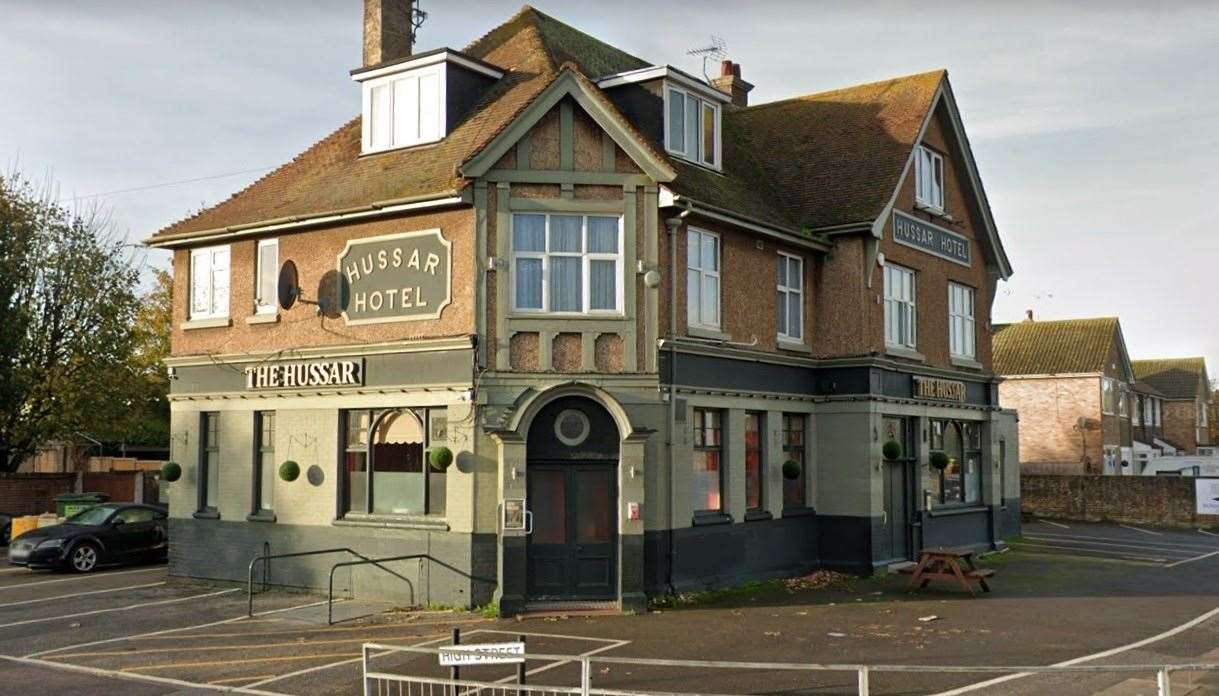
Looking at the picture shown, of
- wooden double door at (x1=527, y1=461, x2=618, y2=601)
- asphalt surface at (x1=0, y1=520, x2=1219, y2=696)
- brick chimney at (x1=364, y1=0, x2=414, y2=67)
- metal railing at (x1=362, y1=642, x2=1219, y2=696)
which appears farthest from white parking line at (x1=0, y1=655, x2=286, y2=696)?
brick chimney at (x1=364, y1=0, x2=414, y2=67)

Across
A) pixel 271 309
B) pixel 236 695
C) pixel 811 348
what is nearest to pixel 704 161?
pixel 811 348

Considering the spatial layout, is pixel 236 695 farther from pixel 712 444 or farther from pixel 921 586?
pixel 921 586

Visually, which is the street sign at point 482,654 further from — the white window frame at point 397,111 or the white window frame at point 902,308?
the white window frame at point 902,308

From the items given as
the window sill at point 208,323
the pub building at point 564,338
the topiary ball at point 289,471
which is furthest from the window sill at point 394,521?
the window sill at point 208,323

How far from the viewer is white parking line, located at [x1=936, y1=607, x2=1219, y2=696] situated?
12968 mm

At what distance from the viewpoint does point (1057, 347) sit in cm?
5394

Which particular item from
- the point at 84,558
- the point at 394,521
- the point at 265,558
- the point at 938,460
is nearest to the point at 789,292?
the point at 938,460

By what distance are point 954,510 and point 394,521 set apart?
47.6 ft

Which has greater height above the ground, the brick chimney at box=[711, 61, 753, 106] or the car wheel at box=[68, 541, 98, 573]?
the brick chimney at box=[711, 61, 753, 106]

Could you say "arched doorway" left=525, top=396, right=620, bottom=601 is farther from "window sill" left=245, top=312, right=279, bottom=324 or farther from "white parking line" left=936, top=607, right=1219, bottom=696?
"white parking line" left=936, top=607, right=1219, bottom=696

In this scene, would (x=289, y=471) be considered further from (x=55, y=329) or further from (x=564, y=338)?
(x=55, y=329)

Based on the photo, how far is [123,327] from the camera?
133ft

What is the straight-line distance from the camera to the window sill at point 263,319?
72.7ft

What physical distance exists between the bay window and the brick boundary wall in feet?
102
